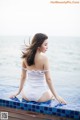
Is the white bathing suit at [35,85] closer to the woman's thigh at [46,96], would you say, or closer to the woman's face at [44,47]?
the woman's thigh at [46,96]

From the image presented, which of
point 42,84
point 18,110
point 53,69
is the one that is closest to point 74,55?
point 53,69

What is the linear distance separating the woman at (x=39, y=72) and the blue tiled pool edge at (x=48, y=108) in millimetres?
95

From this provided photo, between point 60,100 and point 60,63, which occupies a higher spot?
point 60,63

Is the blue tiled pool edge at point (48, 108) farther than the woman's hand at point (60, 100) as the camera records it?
No

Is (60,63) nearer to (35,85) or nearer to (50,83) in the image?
(50,83)

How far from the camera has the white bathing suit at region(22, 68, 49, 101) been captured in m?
3.24

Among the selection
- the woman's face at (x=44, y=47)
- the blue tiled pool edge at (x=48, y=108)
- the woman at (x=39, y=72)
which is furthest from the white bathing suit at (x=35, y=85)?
the woman's face at (x=44, y=47)

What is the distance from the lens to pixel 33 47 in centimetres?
321

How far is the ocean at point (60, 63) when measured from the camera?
3121 mm

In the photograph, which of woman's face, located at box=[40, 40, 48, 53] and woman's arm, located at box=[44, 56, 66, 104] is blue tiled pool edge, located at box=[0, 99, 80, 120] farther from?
woman's face, located at box=[40, 40, 48, 53]

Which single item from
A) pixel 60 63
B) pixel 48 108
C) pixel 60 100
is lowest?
pixel 48 108

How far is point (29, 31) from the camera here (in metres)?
3.34

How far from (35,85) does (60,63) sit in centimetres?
50

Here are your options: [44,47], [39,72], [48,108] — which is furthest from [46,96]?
[44,47]
